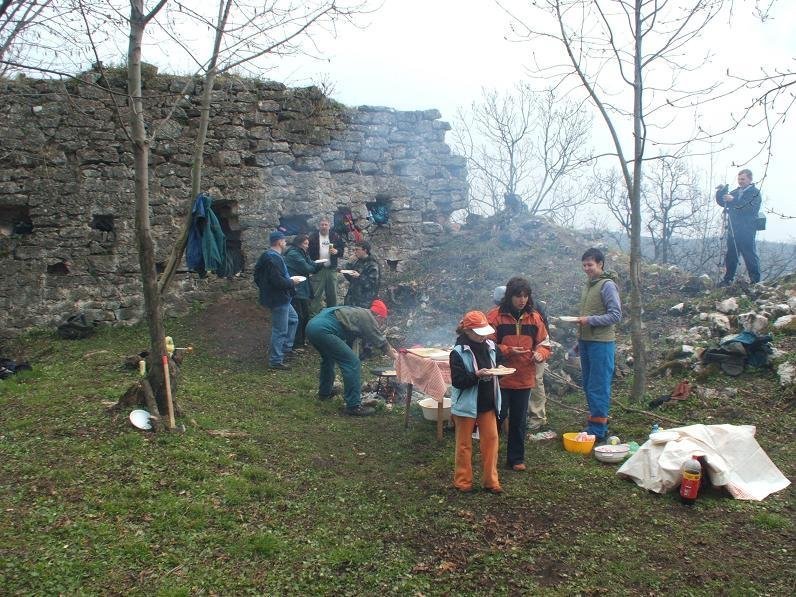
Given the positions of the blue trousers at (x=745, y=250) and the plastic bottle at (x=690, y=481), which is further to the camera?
the blue trousers at (x=745, y=250)

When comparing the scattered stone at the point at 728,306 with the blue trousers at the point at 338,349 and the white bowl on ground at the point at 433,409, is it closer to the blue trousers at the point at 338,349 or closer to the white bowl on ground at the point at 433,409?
the white bowl on ground at the point at 433,409

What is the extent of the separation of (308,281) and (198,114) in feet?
12.4

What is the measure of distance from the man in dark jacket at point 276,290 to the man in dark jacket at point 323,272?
0.69 m

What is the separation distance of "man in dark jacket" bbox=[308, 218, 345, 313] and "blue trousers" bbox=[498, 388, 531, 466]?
4405 millimetres

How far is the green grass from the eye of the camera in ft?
12.0

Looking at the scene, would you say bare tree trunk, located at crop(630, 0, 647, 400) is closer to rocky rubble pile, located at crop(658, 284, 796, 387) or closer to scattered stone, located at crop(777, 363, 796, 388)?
rocky rubble pile, located at crop(658, 284, 796, 387)

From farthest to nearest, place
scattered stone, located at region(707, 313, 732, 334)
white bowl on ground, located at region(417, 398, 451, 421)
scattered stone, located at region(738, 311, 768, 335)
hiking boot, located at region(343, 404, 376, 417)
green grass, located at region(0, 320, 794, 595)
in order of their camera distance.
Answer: scattered stone, located at region(707, 313, 732, 334) < scattered stone, located at region(738, 311, 768, 335) < hiking boot, located at region(343, 404, 376, 417) < white bowl on ground, located at region(417, 398, 451, 421) < green grass, located at region(0, 320, 794, 595)

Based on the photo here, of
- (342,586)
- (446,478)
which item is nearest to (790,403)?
(446,478)

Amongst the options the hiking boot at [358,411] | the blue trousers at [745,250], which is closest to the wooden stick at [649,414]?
the hiking boot at [358,411]

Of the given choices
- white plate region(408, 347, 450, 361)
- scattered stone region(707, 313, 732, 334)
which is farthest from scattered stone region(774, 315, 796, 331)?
white plate region(408, 347, 450, 361)

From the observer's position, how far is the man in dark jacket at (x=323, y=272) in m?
9.23

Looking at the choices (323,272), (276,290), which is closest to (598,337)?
(276,290)

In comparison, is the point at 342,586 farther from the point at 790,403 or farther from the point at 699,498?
the point at 790,403

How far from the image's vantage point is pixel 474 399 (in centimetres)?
489
